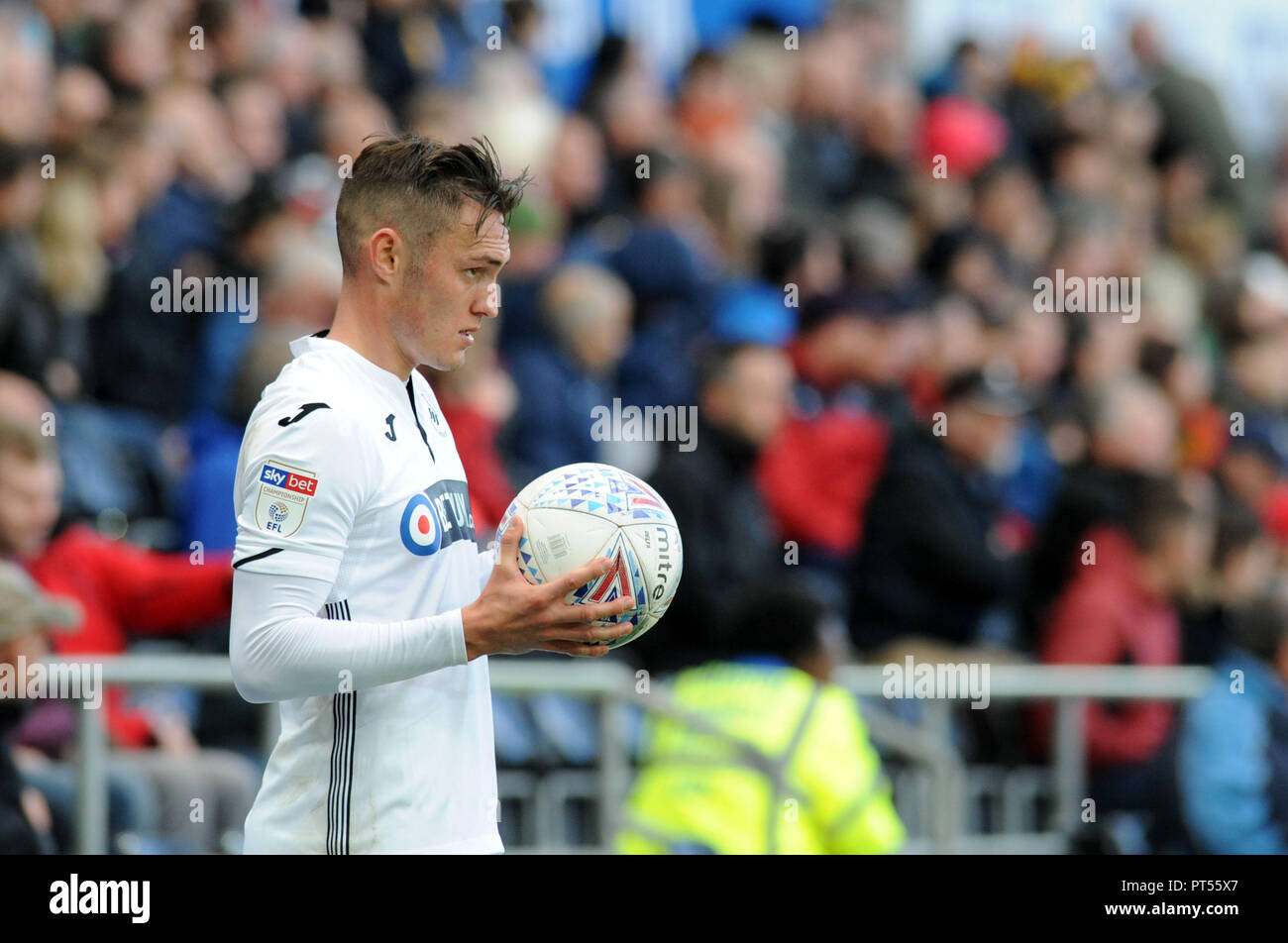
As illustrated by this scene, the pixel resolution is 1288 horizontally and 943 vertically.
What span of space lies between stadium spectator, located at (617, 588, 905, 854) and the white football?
216 centimetres

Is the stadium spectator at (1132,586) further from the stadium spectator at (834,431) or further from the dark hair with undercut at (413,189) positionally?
the dark hair with undercut at (413,189)

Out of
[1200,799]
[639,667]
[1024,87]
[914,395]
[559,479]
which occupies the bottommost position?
[1200,799]

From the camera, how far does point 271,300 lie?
738cm

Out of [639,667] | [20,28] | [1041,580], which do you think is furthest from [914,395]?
[20,28]

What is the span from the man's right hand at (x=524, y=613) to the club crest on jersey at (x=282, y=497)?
0.37 metres

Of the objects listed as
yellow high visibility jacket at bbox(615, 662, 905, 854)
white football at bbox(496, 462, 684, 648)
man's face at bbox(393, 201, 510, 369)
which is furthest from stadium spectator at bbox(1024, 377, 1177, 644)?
man's face at bbox(393, 201, 510, 369)

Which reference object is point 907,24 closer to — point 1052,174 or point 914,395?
point 1052,174

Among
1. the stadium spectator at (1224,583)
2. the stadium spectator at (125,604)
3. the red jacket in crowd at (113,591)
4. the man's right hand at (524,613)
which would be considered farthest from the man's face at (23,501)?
the stadium spectator at (1224,583)

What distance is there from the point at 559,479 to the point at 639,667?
154 inches

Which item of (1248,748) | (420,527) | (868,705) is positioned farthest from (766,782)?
(420,527)

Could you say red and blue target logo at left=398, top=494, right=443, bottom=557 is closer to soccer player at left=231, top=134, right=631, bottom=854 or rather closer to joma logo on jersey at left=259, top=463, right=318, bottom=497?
soccer player at left=231, top=134, right=631, bottom=854

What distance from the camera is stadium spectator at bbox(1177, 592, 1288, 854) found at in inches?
287

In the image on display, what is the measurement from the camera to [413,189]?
392 cm

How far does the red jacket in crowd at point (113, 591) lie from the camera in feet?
20.5
